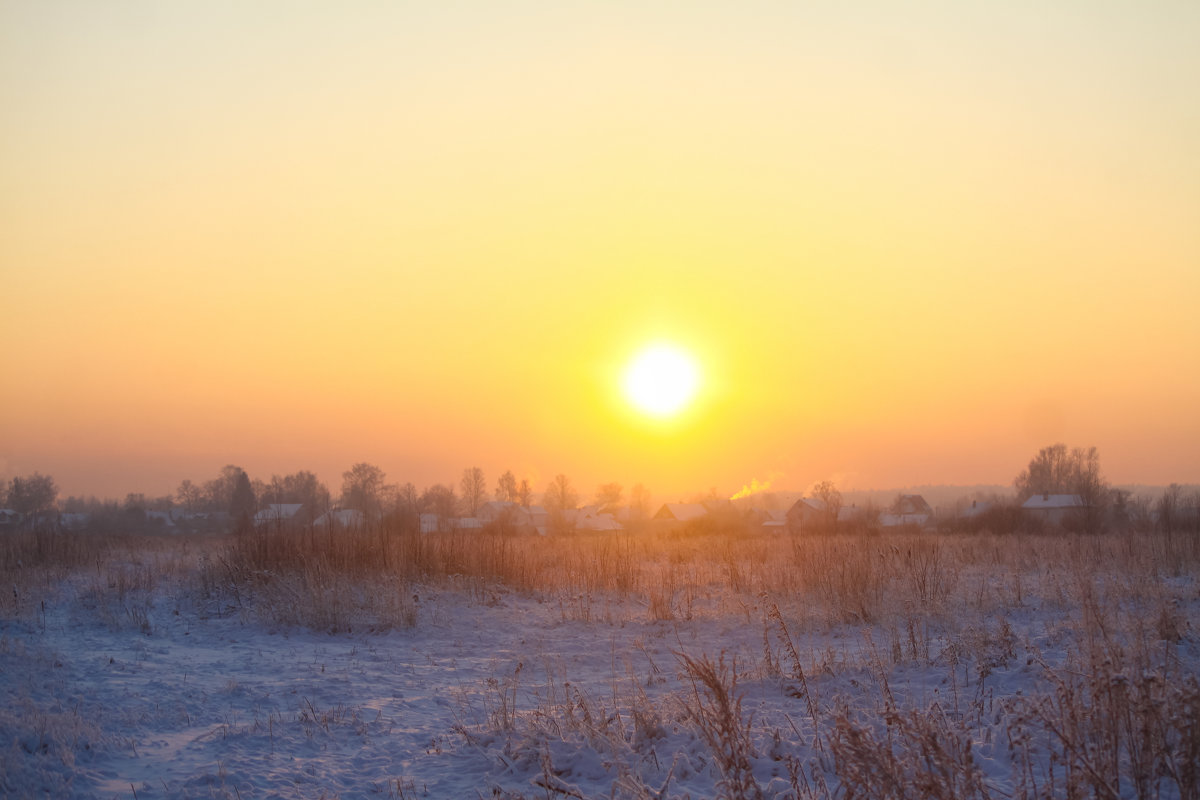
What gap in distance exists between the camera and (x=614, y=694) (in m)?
5.75

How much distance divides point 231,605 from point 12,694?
19.5ft

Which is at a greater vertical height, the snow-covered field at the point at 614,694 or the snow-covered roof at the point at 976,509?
the snow-covered field at the point at 614,694

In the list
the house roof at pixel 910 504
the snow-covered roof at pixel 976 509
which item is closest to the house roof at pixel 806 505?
the snow-covered roof at pixel 976 509

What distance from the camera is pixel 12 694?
5984mm

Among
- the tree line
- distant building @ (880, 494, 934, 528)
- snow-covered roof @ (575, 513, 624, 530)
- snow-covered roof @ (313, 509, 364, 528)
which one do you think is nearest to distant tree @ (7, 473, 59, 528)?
the tree line

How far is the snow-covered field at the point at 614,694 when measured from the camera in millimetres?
3551

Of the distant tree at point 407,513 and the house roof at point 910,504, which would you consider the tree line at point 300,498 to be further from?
the house roof at point 910,504

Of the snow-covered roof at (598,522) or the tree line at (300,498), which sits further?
the snow-covered roof at (598,522)

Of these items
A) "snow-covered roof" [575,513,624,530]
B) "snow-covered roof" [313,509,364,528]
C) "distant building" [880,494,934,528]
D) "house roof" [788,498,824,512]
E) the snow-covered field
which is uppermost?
"snow-covered roof" [313,509,364,528]

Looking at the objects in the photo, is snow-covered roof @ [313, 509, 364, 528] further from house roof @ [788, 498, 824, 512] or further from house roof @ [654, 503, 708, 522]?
house roof @ [654, 503, 708, 522]

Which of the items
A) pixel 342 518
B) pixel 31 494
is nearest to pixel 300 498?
pixel 342 518

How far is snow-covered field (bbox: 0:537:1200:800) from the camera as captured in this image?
355 centimetres

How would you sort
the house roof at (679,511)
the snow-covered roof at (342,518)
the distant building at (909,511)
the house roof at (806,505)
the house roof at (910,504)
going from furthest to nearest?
the house roof at (910,504) → the house roof at (679,511) → the distant building at (909,511) → the house roof at (806,505) → the snow-covered roof at (342,518)

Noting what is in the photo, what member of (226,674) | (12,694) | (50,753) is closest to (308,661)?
(226,674)
